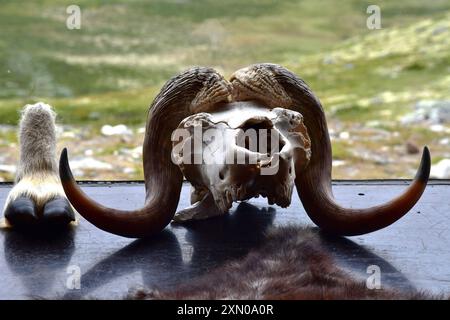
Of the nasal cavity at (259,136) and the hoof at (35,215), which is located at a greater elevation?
the nasal cavity at (259,136)

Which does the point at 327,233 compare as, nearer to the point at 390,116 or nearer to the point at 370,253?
the point at 370,253

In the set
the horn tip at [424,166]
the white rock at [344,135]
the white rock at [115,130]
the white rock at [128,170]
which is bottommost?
the horn tip at [424,166]

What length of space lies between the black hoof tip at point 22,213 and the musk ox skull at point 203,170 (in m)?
0.26

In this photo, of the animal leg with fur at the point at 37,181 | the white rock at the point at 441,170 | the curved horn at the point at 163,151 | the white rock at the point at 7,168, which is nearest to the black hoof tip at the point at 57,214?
the animal leg with fur at the point at 37,181

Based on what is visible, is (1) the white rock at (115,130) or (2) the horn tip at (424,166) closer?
(2) the horn tip at (424,166)

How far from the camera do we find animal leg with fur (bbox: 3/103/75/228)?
2.11m

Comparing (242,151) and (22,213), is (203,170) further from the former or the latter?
(22,213)

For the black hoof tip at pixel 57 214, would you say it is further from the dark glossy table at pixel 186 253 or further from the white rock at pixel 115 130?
the white rock at pixel 115 130

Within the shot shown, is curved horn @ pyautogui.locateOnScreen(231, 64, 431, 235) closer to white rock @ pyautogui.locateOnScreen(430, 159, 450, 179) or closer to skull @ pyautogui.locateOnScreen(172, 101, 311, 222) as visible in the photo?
skull @ pyautogui.locateOnScreen(172, 101, 311, 222)

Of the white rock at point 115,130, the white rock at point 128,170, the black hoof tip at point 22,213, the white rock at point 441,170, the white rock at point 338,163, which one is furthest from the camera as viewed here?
the white rock at point 115,130

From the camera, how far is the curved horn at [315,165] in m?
1.95

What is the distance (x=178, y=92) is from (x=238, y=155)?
0.35 meters

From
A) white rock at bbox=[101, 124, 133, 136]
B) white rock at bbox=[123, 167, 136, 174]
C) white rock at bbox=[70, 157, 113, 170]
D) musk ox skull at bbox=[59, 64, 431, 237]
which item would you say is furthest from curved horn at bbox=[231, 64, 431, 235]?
white rock at bbox=[101, 124, 133, 136]

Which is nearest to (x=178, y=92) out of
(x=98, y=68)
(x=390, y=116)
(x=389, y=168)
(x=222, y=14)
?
(x=389, y=168)
